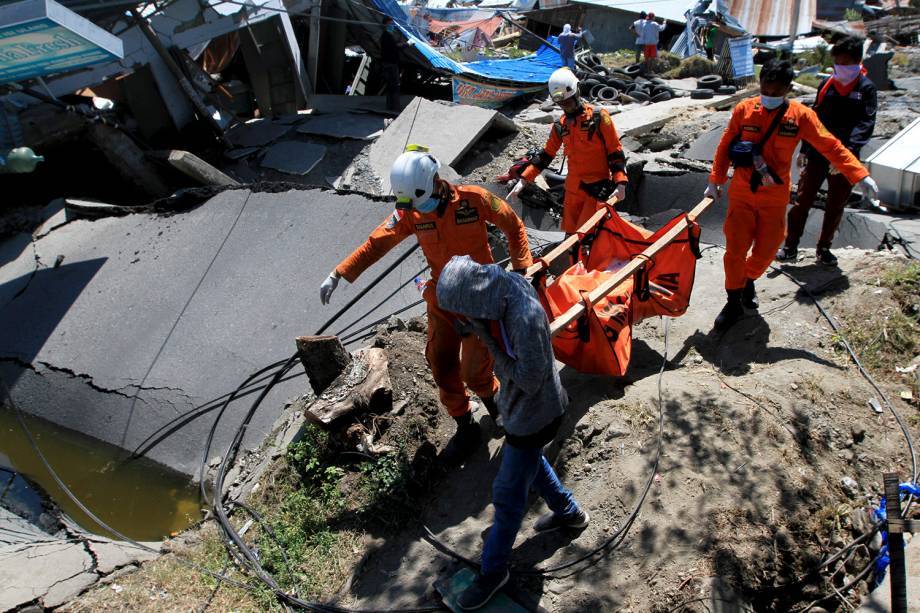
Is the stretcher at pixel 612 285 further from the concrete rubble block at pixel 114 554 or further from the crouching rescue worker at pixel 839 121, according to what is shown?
the concrete rubble block at pixel 114 554

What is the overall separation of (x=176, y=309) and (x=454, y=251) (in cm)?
421

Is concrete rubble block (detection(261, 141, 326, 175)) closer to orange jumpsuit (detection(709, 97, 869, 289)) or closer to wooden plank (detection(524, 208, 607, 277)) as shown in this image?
wooden plank (detection(524, 208, 607, 277))

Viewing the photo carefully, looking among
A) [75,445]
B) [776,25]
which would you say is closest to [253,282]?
[75,445]

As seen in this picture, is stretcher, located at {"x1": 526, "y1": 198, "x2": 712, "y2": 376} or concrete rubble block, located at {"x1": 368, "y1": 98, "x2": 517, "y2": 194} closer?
stretcher, located at {"x1": 526, "y1": 198, "x2": 712, "y2": 376}

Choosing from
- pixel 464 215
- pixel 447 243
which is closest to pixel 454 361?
pixel 447 243

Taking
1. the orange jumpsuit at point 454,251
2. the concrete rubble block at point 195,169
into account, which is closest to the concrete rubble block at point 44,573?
the orange jumpsuit at point 454,251

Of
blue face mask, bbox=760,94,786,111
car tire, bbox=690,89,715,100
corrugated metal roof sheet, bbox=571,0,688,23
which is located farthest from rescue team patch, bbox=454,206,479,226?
corrugated metal roof sheet, bbox=571,0,688,23

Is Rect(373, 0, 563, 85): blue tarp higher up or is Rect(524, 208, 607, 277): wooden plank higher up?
Rect(524, 208, 607, 277): wooden plank

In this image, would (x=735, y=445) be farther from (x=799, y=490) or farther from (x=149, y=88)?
(x=149, y=88)

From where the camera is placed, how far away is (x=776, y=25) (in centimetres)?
2044

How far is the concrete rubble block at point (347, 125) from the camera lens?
1149 centimetres

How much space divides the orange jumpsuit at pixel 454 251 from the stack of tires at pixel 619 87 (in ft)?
35.4

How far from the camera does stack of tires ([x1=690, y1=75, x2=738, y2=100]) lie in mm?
13719

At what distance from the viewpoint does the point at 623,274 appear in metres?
4.06
